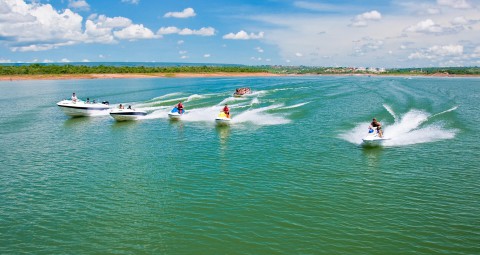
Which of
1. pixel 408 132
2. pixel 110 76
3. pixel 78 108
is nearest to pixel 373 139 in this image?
pixel 408 132

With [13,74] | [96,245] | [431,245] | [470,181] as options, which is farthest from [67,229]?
[13,74]

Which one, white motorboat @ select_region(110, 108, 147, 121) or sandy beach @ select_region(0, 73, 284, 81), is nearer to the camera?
white motorboat @ select_region(110, 108, 147, 121)

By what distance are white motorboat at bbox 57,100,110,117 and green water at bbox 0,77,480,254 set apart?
6.15m

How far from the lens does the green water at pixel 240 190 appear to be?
14211mm

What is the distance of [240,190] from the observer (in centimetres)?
1917

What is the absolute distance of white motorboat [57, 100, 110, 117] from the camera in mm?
42406

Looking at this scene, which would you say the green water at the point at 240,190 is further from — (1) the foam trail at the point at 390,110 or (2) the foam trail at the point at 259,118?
(1) the foam trail at the point at 390,110

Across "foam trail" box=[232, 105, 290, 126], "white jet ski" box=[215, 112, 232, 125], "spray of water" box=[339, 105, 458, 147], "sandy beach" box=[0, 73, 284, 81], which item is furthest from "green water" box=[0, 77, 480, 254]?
"sandy beach" box=[0, 73, 284, 81]

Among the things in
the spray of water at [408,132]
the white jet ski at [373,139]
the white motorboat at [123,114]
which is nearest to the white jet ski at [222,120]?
the white motorboat at [123,114]

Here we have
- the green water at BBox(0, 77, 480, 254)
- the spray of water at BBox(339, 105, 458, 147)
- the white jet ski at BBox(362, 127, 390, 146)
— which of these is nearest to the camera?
the green water at BBox(0, 77, 480, 254)

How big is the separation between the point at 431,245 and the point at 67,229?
14088 millimetres

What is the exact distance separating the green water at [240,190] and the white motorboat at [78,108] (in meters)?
6.15

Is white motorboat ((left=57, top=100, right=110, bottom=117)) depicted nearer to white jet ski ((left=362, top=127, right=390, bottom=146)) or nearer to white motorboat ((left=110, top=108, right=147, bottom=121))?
white motorboat ((left=110, top=108, right=147, bottom=121))

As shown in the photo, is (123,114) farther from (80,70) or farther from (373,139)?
(80,70)
